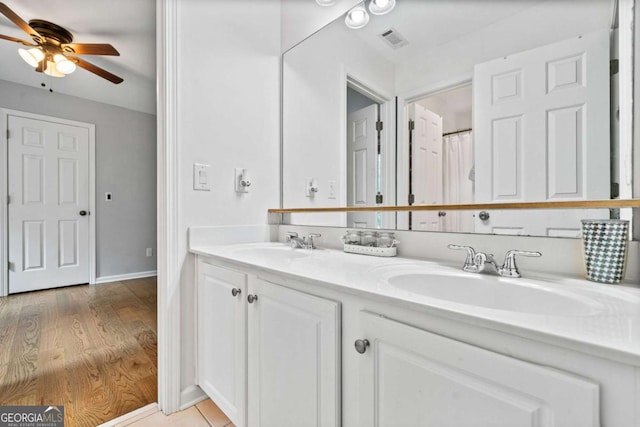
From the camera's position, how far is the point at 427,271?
87cm

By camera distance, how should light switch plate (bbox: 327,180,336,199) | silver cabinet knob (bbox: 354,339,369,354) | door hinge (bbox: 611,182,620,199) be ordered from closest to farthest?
1. silver cabinet knob (bbox: 354,339,369,354)
2. door hinge (bbox: 611,182,620,199)
3. light switch plate (bbox: 327,180,336,199)

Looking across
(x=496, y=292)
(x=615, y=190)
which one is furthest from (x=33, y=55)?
(x=615, y=190)

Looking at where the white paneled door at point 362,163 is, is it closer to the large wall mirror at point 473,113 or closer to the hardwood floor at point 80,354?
the large wall mirror at point 473,113

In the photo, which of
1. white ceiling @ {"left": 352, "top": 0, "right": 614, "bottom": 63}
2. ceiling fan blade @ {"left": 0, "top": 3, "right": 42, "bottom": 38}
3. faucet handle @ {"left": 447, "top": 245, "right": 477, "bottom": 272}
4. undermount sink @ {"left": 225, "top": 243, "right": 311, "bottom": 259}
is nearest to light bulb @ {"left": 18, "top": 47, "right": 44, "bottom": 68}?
ceiling fan blade @ {"left": 0, "top": 3, "right": 42, "bottom": 38}

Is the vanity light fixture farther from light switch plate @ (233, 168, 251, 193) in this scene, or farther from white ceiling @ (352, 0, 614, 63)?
light switch plate @ (233, 168, 251, 193)

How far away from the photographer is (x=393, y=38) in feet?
4.15

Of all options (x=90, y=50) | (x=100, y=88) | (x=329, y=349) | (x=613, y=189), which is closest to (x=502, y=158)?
(x=613, y=189)

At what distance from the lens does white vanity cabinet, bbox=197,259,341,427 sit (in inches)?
28.5

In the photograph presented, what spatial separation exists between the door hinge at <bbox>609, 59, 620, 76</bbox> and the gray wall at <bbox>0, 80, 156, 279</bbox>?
4418 mm

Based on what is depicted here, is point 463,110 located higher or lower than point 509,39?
lower

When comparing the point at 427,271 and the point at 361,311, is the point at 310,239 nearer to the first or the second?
the point at 427,271

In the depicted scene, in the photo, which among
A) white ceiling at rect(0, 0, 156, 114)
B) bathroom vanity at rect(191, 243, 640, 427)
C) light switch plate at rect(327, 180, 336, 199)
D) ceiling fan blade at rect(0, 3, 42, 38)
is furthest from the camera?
white ceiling at rect(0, 0, 156, 114)

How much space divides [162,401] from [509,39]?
197 cm

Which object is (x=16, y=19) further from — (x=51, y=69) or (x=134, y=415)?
(x=134, y=415)
